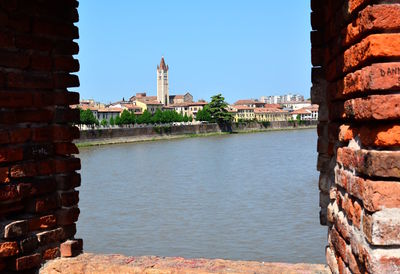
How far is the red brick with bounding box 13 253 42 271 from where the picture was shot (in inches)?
114

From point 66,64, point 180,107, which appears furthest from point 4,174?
point 180,107

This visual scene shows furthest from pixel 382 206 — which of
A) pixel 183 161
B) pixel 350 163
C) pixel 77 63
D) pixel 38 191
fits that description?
pixel 183 161

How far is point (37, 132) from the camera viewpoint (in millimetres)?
3088

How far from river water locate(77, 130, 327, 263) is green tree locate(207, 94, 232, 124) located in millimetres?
42272

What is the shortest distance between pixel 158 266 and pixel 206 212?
9661mm

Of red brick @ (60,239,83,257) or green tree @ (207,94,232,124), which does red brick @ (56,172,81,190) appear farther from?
green tree @ (207,94,232,124)

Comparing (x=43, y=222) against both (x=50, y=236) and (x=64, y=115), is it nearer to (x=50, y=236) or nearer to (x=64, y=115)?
(x=50, y=236)

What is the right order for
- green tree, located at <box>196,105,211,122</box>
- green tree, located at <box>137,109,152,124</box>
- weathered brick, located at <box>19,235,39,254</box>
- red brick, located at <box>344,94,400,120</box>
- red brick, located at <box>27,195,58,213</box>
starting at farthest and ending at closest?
green tree, located at <box>196,105,211,122</box> → green tree, located at <box>137,109,152,124</box> → red brick, located at <box>27,195,58,213</box> → weathered brick, located at <box>19,235,39,254</box> → red brick, located at <box>344,94,400,120</box>

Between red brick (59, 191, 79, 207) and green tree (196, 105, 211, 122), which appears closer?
red brick (59, 191, 79, 207)

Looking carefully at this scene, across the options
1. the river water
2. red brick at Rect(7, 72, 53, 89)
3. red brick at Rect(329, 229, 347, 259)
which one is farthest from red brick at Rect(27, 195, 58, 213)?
the river water

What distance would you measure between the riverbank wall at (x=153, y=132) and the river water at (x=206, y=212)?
699 inches

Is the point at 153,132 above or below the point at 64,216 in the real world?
below

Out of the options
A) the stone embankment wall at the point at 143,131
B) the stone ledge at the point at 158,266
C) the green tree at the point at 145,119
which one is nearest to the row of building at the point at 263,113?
the green tree at the point at 145,119

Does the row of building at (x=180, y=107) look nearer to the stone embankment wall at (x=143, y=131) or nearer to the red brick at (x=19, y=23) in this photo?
the stone embankment wall at (x=143, y=131)
